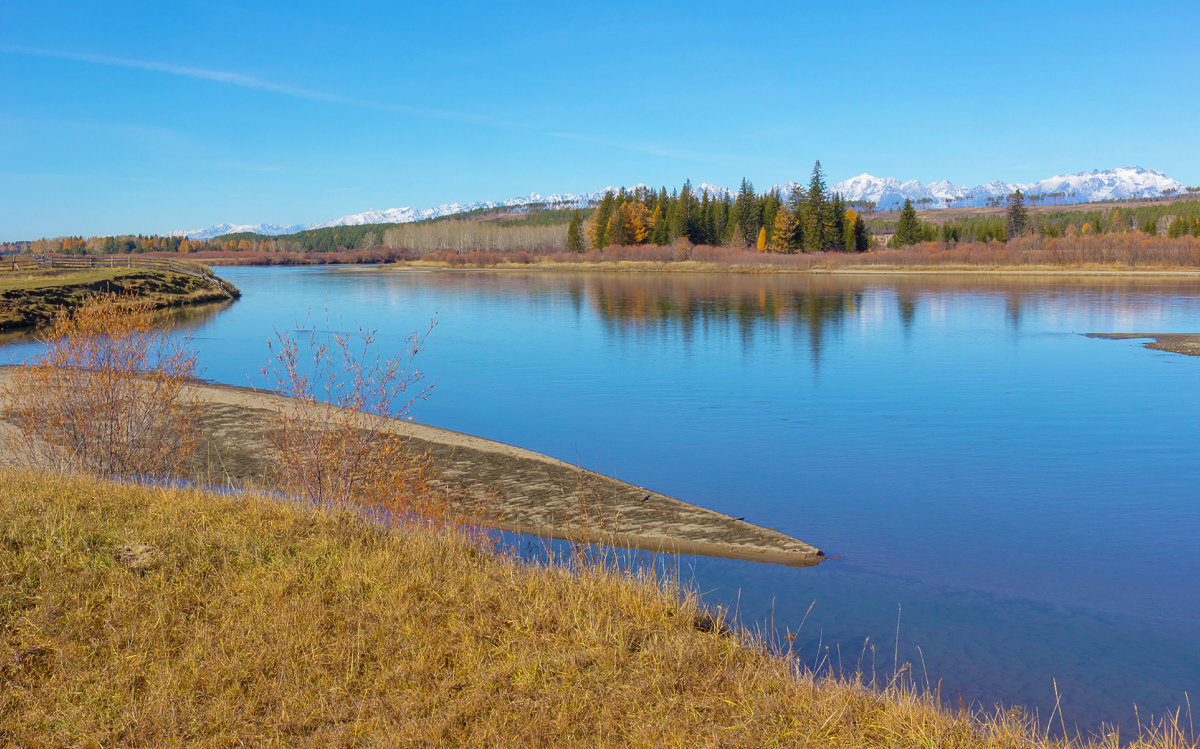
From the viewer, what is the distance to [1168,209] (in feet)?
637

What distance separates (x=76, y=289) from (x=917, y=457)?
140ft

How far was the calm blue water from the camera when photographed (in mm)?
8109

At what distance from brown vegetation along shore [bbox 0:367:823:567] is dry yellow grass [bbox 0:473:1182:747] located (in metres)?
3.19

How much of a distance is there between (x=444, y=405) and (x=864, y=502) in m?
11.0

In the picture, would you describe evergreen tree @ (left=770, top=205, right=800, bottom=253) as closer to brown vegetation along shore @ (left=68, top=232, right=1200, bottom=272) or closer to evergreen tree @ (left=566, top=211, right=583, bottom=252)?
brown vegetation along shore @ (left=68, top=232, right=1200, bottom=272)

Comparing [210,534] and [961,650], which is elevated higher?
[210,534]

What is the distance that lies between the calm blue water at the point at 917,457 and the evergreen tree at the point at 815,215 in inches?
2337

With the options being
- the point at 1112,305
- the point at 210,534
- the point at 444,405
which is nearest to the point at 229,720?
the point at 210,534

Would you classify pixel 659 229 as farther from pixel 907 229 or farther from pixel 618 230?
pixel 907 229

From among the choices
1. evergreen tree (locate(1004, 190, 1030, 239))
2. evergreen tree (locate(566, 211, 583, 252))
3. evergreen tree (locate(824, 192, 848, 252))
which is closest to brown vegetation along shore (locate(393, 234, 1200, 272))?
evergreen tree (locate(824, 192, 848, 252))

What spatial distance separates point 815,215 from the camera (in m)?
98.1

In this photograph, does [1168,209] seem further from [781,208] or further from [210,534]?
[210,534]

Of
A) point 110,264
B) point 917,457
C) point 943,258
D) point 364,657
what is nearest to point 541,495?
point 364,657

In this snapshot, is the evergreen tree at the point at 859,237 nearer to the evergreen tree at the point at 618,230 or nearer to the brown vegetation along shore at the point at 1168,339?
the evergreen tree at the point at 618,230
